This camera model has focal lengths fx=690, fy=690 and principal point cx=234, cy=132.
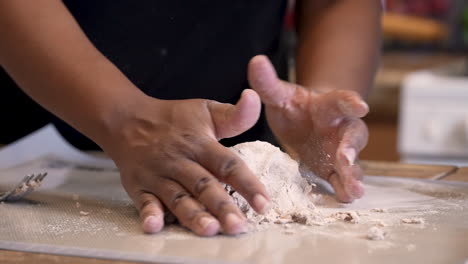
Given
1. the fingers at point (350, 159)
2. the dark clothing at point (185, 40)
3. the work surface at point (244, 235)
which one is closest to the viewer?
the work surface at point (244, 235)

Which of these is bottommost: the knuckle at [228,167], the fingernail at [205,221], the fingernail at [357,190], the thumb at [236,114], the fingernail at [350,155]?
the fingernail at [357,190]

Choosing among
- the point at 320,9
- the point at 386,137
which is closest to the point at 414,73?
the point at 386,137

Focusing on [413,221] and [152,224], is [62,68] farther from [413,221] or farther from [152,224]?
[413,221]

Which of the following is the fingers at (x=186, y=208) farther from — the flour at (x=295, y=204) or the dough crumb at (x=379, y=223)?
the dough crumb at (x=379, y=223)

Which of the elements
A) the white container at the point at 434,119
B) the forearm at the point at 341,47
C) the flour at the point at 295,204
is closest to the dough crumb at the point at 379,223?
the flour at the point at 295,204

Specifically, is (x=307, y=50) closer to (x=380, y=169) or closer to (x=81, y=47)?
(x=380, y=169)

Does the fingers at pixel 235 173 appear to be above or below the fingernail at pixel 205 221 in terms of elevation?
above

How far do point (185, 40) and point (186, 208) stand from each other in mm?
487

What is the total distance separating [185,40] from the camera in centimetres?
109

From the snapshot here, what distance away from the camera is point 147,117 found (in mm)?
689

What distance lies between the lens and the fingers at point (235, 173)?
646mm

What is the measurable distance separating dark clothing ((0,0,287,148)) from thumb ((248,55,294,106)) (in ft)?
0.14

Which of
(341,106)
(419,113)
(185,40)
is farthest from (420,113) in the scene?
(341,106)

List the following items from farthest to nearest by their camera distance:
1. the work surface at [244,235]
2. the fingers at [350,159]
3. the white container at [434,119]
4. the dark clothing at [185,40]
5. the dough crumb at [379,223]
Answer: the white container at [434,119], the dark clothing at [185,40], the fingers at [350,159], the dough crumb at [379,223], the work surface at [244,235]
